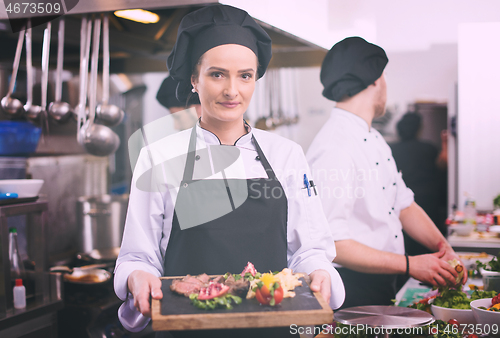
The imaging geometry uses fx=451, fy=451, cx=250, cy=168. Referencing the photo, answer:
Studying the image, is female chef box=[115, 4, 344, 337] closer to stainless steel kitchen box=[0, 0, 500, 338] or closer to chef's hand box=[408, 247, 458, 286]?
stainless steel kitchen box=[0, 0, 500, 338]

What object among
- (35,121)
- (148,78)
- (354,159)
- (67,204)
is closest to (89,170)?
(67,204)

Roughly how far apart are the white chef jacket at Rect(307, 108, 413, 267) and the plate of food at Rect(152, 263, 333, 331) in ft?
2.09

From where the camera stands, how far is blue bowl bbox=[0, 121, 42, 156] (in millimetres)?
2818

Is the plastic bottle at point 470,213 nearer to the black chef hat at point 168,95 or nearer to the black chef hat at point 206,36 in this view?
the black chef hat at point 206,36

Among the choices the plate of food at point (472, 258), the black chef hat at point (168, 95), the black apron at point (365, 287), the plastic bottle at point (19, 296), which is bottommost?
the plastic bottle at point (19, 296)

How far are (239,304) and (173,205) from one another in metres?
0.49

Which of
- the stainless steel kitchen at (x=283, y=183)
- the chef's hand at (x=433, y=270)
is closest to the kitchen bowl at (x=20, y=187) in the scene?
the stainless steel kitchen at (x=283, y=183)

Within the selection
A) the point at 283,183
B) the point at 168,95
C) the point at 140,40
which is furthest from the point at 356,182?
the point at 140,40

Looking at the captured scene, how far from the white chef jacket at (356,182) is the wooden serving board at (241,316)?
0.74 metres

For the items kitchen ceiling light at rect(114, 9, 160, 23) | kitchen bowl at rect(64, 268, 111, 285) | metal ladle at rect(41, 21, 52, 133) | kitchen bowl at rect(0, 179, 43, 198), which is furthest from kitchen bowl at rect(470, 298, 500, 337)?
kitchen ceiling light at rect(114, 9, 160, 23)

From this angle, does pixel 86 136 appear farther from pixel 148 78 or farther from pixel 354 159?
pixel 354 159

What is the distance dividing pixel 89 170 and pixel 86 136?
827 millimetres

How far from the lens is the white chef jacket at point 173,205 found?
1.52 m

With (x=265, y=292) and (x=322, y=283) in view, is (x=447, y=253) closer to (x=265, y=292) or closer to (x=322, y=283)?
(x=322, y=283)
